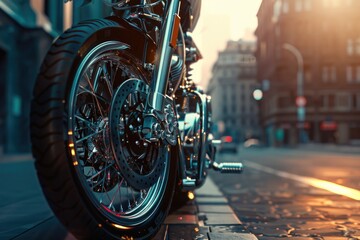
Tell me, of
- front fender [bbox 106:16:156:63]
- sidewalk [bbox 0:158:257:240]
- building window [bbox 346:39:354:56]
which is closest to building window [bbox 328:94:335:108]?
building window [bbox 346:39:354:56]

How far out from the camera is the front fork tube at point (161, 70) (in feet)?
8.93

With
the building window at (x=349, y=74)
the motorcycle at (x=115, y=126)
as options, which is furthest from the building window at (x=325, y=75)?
the motorcycle at (x=115, y=126)

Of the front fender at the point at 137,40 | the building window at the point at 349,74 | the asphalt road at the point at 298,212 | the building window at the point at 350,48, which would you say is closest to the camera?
the front fender at the point at 137,40

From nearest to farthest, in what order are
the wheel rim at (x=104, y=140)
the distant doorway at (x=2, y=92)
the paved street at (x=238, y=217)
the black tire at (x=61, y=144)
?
1. the black tire at (x=61, y=144)
2. the wheel rim at (x=104, y=140)
3. the paved street at (x=238, y=217)
4. the distant doorway at (x=2, y=92)

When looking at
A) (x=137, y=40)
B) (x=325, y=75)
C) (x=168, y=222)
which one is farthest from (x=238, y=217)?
(x=325, y=75)

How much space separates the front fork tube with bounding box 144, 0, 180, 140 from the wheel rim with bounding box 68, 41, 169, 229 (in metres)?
0.15

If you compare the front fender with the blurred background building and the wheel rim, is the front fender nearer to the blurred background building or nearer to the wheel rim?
the wheel rim

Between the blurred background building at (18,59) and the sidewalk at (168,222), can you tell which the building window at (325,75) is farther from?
the sidewalk at (168,222)

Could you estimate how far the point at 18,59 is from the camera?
70.1ft

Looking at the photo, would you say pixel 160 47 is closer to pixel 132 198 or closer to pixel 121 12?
pixel 121 12

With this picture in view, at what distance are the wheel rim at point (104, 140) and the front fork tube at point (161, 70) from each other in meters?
0.15

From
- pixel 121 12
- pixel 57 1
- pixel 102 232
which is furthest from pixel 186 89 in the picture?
pixel 57 1

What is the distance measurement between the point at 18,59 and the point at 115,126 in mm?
19994

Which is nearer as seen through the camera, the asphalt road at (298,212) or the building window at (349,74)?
the asphalt road at (298,212)
